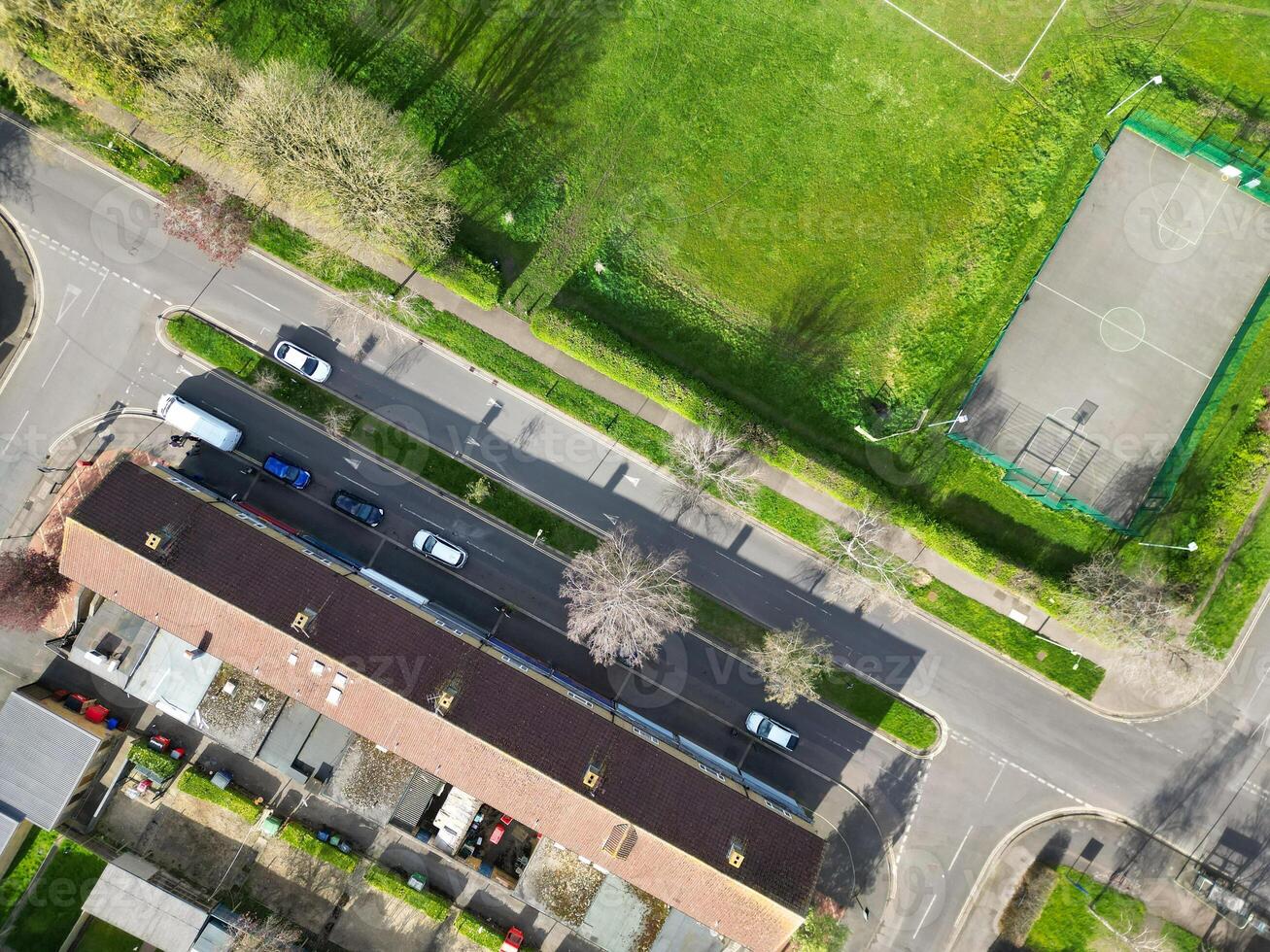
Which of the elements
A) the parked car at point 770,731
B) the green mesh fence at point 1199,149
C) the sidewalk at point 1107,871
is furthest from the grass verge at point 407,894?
the green mesh fence at point 1199,149

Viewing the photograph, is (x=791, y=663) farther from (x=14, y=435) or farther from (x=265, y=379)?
(x=14, y=435)

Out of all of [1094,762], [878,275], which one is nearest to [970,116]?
[878,275]

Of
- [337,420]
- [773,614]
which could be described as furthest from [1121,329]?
[337,420]

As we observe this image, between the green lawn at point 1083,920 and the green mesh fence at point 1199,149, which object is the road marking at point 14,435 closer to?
the green lawn at point 1083,920

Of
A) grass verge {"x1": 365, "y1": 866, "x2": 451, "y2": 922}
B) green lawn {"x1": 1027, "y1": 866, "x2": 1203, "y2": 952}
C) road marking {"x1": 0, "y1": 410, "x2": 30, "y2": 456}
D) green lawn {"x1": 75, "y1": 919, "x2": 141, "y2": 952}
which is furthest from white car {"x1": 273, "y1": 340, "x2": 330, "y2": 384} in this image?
green lawn {"x1": 1027, "y1": 866, "x2": 1203, "y2": 952}

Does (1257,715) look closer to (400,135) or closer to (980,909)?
(980,909)
